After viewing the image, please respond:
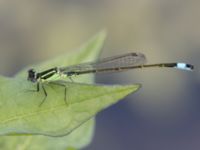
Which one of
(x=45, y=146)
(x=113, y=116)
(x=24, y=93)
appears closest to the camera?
(x=24, y=93)

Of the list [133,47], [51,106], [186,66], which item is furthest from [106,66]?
[133,47]

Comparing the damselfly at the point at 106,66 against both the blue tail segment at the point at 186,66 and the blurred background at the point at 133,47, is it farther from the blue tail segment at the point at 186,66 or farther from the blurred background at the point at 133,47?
the blurred background at the point at 133,47

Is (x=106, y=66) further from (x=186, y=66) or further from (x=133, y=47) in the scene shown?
(x=133, y=47)

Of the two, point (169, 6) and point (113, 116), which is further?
point (169, 6)

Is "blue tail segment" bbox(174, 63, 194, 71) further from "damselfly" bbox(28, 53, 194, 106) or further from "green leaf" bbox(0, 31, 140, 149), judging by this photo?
"green leaf" bbox(0, 31, 140, 149)

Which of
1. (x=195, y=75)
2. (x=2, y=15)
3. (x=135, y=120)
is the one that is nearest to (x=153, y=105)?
(x=135, y=120)

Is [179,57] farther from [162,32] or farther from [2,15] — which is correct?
[2,15]

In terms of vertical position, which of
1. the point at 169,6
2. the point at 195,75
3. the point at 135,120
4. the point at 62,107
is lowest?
the point at 135,120

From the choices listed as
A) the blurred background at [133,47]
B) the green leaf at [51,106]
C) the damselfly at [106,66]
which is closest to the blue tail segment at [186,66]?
the damselfly at [106,66]

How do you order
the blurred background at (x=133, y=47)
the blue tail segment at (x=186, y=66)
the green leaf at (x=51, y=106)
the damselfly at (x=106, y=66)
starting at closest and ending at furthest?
the green leaf at (x=51, y=106), the damselfly at (x=106, y=66), the blue tail segment at (x=186, y=66), the blurred background at (x=133, y=47)
